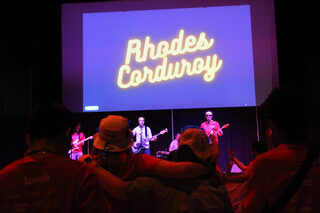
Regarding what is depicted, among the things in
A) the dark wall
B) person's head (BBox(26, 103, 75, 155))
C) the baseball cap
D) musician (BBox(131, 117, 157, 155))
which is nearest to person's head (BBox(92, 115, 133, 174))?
the baseball cap

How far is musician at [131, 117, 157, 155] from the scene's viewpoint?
300 inches

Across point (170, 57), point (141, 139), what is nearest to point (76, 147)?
point (141, 139)

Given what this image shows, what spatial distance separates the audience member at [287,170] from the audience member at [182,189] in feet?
0.67

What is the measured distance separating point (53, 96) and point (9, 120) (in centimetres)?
162

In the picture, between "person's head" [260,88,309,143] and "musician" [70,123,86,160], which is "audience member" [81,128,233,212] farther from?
"musician" [70,123,86,160]


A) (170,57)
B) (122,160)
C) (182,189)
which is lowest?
(182,189)

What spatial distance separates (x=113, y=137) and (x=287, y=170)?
0.64m

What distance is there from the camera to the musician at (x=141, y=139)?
25.0ft

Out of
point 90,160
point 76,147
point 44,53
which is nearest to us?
point 90,160

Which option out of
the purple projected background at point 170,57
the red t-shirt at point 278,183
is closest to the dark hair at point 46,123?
the red t-shirt at point 278,183

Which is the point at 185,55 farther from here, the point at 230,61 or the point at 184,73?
the point at 230,61

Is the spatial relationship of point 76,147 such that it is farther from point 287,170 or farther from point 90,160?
point 287,170

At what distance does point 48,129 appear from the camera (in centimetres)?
105

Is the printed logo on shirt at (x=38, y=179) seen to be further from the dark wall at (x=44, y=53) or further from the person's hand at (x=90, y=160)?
the dark wall at (x=44, y=53)
